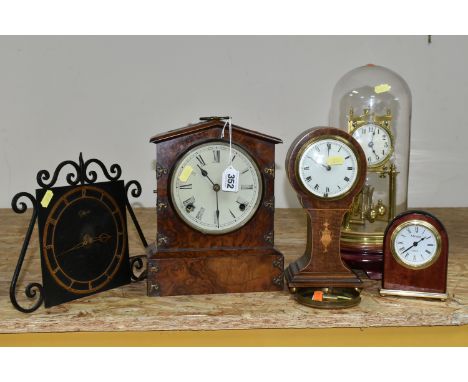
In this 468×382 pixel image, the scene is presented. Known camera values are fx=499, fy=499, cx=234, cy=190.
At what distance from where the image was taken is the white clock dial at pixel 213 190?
4.95ft

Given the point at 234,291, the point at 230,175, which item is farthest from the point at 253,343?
the point at 230,175

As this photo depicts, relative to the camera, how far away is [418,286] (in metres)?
1.53

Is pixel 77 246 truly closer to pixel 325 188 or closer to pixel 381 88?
pixel 325 188

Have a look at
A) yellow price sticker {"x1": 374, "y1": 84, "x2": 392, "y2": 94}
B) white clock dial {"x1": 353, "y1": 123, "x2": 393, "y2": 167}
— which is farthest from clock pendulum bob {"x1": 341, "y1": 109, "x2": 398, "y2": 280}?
yellow price sticker {"x1": 374, "y1": 84, "x2": 392, "y2": 94}

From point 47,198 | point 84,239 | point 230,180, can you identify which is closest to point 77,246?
point 84,239

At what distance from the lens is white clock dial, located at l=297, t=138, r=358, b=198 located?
1.49m

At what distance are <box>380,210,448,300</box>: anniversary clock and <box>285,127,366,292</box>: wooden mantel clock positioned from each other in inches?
5.4

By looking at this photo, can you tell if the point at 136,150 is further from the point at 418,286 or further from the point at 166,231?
the point at 418,286

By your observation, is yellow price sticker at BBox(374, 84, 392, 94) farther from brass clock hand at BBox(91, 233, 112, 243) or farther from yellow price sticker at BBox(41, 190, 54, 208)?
yellow price sticker at BBox(41, 190, 54, 208)

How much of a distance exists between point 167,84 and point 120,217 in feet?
4.59

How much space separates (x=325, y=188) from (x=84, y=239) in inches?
29.5

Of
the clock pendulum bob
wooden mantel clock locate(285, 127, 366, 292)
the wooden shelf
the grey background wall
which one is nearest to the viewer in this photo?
the wooden shelf

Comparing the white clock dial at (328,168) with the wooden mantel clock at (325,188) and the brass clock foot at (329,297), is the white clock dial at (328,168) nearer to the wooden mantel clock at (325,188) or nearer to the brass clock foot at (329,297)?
the wooden mantel clock at (325,188)

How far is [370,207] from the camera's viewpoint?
1.83m
